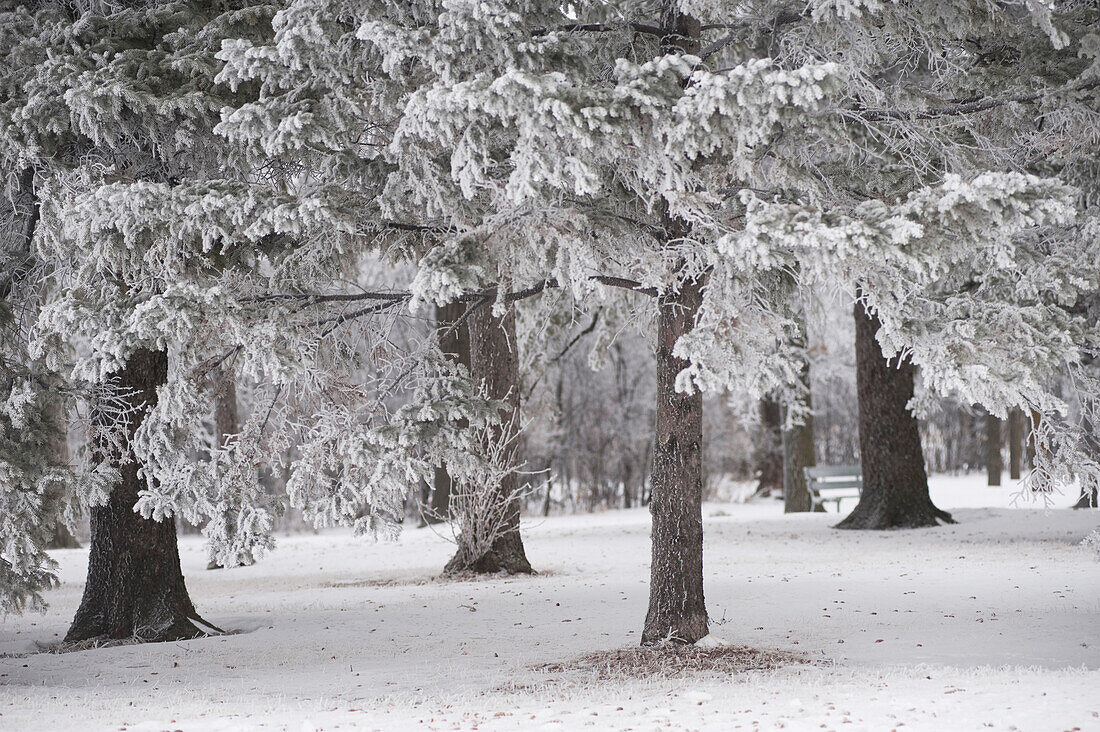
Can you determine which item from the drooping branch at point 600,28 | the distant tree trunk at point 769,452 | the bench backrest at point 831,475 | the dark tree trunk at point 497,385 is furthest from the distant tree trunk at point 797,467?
the drooping branch at point 600,28

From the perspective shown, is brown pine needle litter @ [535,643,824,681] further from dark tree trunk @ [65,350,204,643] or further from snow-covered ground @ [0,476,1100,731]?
dark tree trunk @ [65,350,204,643]

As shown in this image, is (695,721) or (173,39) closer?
(695,721)

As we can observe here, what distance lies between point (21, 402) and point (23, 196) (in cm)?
186

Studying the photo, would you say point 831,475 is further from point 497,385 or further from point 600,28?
point 600,28

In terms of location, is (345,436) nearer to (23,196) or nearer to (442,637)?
(442,637)

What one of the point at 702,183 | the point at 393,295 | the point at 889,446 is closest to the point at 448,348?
the point at 889,446

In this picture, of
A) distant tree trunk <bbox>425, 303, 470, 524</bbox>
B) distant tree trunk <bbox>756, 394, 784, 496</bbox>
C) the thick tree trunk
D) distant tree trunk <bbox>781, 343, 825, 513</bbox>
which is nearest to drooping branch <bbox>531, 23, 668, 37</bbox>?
the thick tree trunk

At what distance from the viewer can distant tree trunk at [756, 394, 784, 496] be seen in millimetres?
25234

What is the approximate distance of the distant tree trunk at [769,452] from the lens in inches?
993

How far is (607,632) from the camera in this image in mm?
7797

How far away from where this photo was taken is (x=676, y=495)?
6574 mm

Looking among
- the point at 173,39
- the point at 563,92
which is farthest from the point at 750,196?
the point at 173,39

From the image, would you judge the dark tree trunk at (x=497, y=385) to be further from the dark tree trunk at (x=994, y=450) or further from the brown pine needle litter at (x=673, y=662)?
the dark tree trunk at (x=994, y=450)

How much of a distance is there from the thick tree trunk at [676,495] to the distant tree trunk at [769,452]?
18.9 meters
